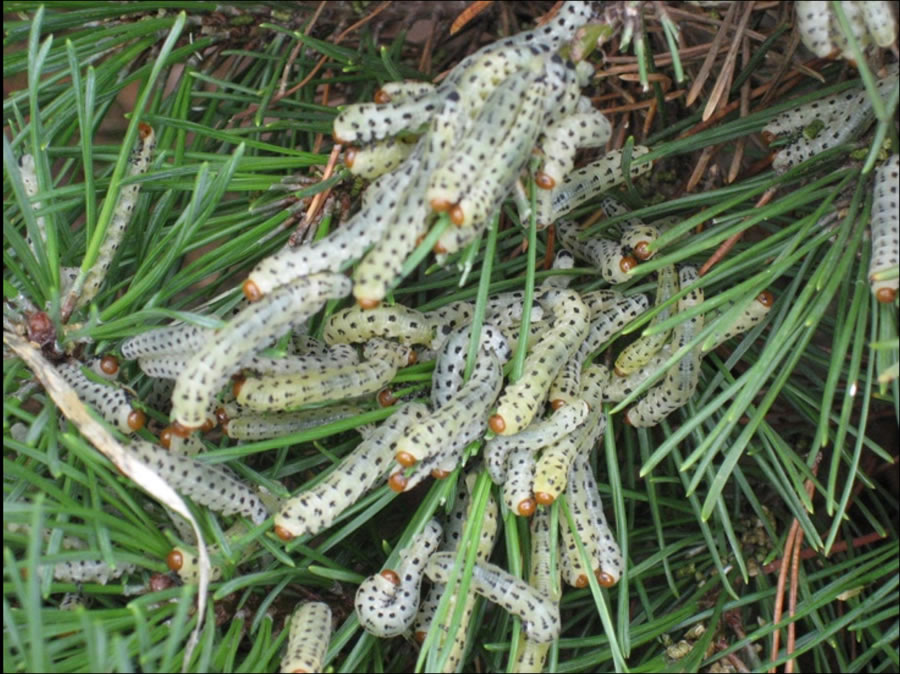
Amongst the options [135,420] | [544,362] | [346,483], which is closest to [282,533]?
[346,483]

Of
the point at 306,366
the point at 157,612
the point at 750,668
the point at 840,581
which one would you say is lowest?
the point at 750,668

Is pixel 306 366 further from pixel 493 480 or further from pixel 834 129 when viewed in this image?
pixel 834 129

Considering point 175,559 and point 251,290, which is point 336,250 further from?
point 175,559

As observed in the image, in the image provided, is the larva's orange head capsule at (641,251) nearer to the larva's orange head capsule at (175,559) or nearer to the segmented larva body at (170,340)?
the segmented larva body at (170,340)

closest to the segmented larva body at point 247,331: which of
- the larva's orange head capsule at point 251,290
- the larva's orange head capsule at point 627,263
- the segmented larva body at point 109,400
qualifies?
the larva's orange head capsule at point 251,290

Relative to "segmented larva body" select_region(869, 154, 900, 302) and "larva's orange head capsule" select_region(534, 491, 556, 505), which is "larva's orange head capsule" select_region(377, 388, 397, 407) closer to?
"larva's orange head capsule" select_region(534, 491, 556, 505)

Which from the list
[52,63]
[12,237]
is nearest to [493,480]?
[12,237]
